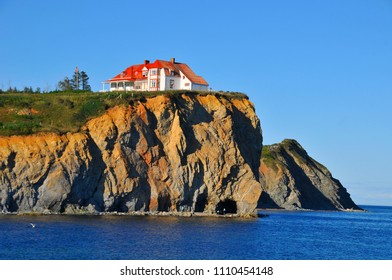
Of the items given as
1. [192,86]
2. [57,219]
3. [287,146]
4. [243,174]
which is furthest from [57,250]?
[287,146]

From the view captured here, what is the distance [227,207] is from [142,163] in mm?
13936

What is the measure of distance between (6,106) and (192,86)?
80.7ft

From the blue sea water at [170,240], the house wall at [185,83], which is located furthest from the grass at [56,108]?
the blue sea water at [170,240]

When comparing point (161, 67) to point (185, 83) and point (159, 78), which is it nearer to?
point (159, 78)

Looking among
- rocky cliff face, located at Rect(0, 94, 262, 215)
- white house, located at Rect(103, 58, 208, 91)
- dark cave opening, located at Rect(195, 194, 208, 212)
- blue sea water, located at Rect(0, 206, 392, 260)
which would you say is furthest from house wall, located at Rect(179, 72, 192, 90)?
blue sea water, located at Rect(0, 206, 392, 260)

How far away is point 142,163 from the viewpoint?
259 ft

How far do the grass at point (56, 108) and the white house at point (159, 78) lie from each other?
7100mm

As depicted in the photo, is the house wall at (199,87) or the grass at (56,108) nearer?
the grass at (56,108)

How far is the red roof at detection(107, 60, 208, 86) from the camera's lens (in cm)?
9525

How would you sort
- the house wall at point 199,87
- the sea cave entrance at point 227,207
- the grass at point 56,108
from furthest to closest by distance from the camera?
1. the house wall at point 199,87
2. the sea cave entrance at point 227,207
3. the grass at point 56,108

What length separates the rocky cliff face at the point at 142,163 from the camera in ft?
237

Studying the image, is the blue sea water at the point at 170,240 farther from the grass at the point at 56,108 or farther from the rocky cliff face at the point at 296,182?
the rocky cliff face at the point at 296,182

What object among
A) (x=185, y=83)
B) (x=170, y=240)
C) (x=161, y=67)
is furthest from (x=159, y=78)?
(x=170, y=240)

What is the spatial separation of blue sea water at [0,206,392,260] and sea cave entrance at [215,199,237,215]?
855cm
